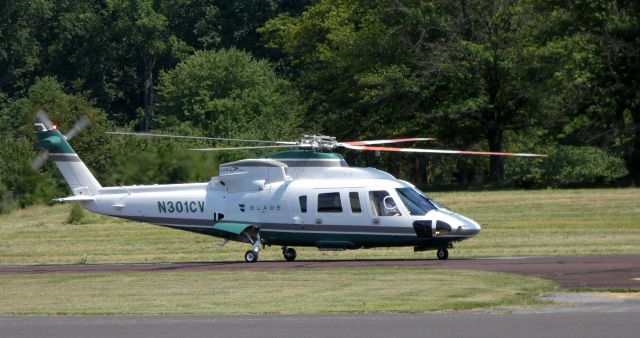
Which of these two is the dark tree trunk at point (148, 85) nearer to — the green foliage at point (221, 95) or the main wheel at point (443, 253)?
the green foliage at point (221, 95)

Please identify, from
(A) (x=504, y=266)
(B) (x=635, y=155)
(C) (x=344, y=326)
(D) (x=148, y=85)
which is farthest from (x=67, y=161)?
(D) (x=148, y=85)

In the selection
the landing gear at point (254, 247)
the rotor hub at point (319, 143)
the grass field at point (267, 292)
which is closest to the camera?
the grass field at point (267, 292)

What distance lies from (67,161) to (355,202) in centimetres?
736

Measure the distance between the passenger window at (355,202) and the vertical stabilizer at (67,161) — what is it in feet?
21.1

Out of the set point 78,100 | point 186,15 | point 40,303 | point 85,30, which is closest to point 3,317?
point 40,303

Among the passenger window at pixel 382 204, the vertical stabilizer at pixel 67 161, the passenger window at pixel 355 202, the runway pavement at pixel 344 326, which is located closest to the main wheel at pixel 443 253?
the passenger window at pixel 382 204

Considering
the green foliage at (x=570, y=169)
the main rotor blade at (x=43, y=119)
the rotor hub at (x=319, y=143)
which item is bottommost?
the green foliage at (x=570, y=169)

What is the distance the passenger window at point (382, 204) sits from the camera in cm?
2678

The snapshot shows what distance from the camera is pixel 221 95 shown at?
7950 cm

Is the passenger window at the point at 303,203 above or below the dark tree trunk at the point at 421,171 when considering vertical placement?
below

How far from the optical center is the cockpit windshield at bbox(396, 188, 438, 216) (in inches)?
1051

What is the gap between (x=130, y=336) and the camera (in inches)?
662

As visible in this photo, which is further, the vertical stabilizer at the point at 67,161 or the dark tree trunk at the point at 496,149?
the dark tree trunk at the point at 496,149

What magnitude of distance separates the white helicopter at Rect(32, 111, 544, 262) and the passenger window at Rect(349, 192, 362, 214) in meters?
0.02
